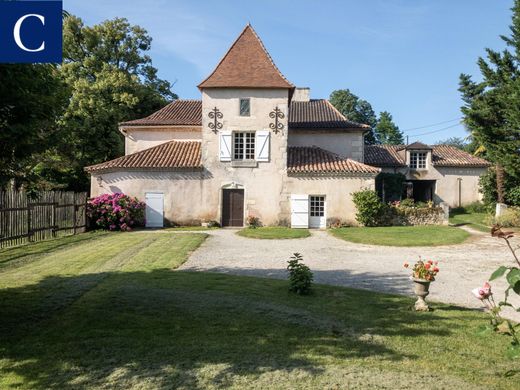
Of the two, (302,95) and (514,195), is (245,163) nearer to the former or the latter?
(302,95)

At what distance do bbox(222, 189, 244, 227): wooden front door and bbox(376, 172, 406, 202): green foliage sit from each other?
39.0ft

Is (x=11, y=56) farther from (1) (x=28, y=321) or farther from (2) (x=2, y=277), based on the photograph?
(2) (x=2, y=277)

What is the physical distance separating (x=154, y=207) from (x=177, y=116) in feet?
21.8

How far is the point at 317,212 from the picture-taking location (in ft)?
67.7

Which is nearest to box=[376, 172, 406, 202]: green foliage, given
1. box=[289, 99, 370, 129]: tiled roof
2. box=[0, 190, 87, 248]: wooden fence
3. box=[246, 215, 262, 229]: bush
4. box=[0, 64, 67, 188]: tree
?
box=[289, 99, 370, 129]: tiled roof

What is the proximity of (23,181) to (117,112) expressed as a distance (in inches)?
952

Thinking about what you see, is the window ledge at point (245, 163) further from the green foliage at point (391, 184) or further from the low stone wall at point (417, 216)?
the green foliage at point (391, 184)

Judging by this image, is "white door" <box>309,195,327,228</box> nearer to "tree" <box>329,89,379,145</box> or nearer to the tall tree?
the tall tree

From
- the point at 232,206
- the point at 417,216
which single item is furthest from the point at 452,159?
the point at 232,206

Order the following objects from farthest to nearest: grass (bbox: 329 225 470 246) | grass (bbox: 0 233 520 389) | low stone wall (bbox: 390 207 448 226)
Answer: low stone wall (bbox: 390 207 448 226), grass (bbox: 329 225 470 246), grass (bbox: 0 233 520 389)

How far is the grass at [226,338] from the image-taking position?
13.4 ft

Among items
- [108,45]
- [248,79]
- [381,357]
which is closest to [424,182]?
[248,79]

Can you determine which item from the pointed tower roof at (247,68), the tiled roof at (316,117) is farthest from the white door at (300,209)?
the pointed tower roof at (247,68)

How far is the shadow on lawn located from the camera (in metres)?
4.21
